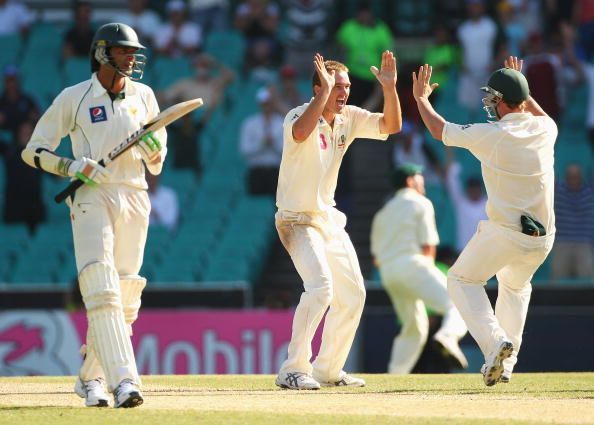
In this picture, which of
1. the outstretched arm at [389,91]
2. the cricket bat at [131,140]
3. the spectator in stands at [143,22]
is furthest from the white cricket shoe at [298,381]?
the spectator in stands at [143,22]

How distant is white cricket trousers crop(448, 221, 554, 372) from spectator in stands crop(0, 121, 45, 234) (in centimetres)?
954

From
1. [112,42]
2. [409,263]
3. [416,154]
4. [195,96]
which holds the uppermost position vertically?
[112,42]

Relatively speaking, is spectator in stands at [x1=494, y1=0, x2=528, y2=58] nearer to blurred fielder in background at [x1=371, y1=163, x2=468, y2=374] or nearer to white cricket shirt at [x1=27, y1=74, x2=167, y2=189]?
blurred fielder in background at [x1=371, y1=163, x2=468, y2=374]

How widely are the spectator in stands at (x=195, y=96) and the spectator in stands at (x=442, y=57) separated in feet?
9.02

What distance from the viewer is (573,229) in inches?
653

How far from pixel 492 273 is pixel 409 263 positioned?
14.2 ft

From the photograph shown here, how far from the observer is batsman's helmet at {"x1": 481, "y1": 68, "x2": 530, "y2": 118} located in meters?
9.57

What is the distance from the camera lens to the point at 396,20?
70.2 feet

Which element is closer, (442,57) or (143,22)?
(442,57)

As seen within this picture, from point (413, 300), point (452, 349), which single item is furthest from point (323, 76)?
point (413, 300)

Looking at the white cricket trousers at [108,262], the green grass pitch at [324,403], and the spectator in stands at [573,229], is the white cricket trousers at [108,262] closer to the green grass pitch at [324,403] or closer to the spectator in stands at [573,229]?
the green grass pitch at [324,403]

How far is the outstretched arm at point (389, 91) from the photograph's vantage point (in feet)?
32.1

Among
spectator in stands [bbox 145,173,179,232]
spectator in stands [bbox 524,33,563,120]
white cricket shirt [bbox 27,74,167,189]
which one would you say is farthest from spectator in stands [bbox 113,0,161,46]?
white cricket shirt [bbox 27,74,167,189]

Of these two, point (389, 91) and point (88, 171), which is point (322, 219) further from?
point (88, 171)
